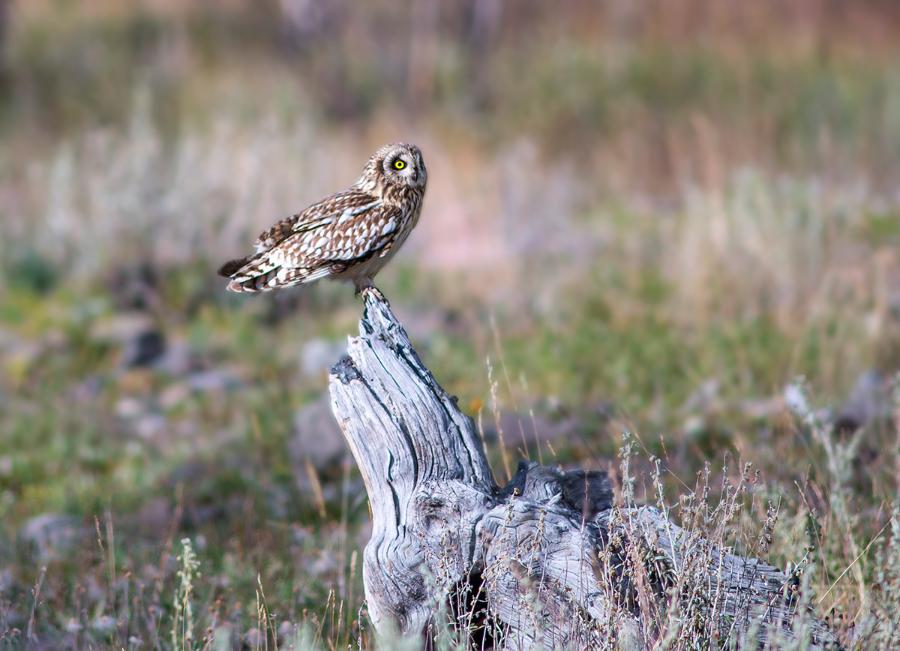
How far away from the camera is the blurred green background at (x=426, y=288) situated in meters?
5.41

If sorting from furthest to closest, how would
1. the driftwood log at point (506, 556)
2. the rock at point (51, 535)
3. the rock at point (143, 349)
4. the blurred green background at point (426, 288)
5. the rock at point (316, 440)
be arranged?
the rock at point (143, 349), the rock at point (316, 440), the rock at point (51, 535), the blurred green background at point (426, 288), the driftwood log at point (506, 556)

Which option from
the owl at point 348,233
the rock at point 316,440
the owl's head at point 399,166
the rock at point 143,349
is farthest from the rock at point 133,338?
the owl's head at point 399,166

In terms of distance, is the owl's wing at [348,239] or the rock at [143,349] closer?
the owl's wing at [348,239]

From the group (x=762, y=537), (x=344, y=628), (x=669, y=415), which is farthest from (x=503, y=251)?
(x=762, y=537)

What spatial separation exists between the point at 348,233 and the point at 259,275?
429 mm

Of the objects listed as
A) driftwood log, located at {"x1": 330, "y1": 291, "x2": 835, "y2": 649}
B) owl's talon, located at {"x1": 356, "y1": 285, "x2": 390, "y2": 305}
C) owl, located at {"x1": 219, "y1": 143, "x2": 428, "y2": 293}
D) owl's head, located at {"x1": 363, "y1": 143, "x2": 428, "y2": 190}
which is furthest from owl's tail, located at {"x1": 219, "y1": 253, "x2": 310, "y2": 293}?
driftwood log, located at {"x1": 330, "y1": 291, "x2": 835, "y2": 649}

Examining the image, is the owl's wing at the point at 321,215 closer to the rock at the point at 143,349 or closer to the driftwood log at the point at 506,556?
the driftwood log at the point at 506,556

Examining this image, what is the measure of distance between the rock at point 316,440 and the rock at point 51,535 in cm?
133

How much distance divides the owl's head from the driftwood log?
89cm

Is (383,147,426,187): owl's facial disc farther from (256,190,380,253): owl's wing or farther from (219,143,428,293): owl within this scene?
(256,190,380,253): owl's wing

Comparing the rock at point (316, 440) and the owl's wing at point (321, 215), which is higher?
the owl's wing at point (321, 215)

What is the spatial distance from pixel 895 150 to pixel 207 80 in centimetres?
918

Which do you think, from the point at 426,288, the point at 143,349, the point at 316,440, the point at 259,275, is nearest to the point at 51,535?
the point at 316,440

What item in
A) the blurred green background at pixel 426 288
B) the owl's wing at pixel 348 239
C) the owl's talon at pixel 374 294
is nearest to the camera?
the owl's talon at pixel 374 294
